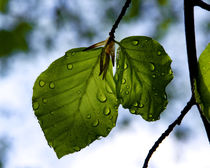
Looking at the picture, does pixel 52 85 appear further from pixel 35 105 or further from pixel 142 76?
pixel 142 76

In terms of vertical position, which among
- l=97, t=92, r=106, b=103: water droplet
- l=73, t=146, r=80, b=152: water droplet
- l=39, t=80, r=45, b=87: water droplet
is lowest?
l=73, t=146, r=80, b=152: water droplet

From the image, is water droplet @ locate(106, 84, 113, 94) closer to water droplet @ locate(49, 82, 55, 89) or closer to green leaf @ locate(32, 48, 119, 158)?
green leaf @ locate(32, 48, 119, 158)

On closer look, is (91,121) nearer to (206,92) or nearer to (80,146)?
(80,146)

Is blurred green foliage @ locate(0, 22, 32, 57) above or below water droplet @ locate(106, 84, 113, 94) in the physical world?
above

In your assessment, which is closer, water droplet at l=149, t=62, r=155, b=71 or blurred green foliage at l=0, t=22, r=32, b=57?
water droplet at l=149, t=62, r=155, b=71

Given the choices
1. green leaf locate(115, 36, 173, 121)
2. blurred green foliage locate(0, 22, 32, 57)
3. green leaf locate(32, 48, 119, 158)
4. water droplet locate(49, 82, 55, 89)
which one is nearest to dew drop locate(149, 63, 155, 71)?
green leaf locate(115, 36, 173, 121)

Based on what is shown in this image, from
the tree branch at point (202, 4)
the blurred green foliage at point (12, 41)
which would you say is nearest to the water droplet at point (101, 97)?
the tree branch at point (202, 4)
